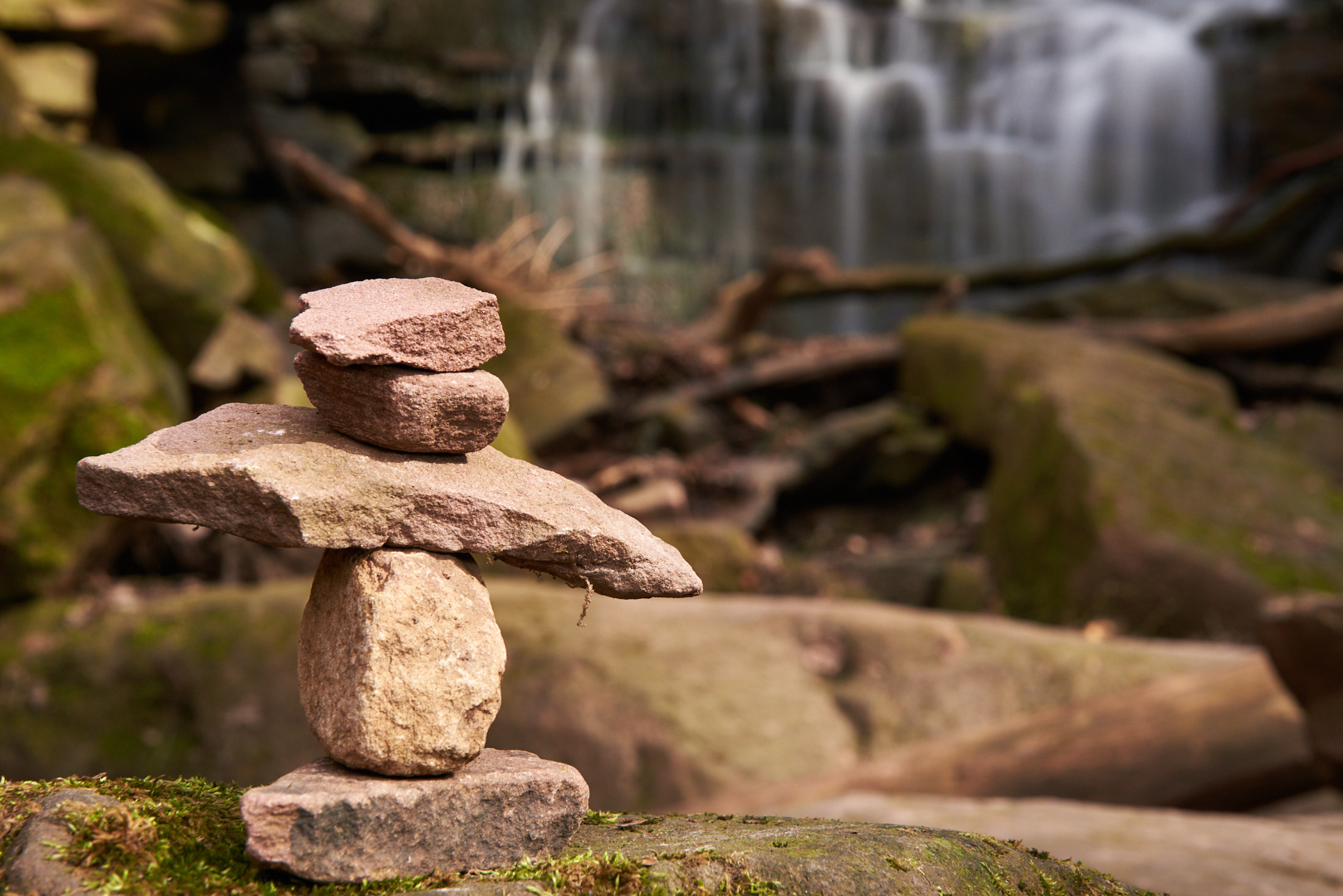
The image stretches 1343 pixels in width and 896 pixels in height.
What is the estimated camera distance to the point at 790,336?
57.3 feet

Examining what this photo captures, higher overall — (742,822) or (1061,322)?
(742,822)

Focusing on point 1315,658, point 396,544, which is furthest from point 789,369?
point 396,544

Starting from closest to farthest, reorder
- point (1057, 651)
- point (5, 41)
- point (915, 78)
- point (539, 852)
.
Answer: point (539, 852) < point (1057, 651) < point (5, 41) < point (915, 78)

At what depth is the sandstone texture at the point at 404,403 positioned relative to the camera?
7.40 feet

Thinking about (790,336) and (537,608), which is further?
(790,336)

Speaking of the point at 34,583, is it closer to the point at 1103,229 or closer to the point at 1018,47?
the point at 1103,229

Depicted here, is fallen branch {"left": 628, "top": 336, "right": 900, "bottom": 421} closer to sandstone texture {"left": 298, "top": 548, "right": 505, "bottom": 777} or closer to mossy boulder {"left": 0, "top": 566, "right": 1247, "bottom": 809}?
mossy boulder {"left": 0, "top": 566, "right": 1247, "bottom": 809}

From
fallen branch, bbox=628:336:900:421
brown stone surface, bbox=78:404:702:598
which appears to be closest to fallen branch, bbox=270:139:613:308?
fallen branch, bbox=628:336:900:421

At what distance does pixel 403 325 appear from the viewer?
223 cm

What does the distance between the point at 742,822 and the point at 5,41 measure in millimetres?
10184

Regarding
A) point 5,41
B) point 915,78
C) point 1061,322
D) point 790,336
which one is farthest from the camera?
point 915,78

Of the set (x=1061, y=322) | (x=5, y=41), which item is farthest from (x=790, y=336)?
(x=5, y=41)

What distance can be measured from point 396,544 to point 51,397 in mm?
4888

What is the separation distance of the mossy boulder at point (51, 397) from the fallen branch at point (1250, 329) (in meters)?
10.6
